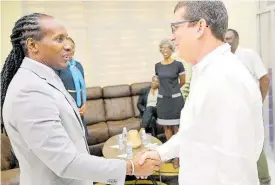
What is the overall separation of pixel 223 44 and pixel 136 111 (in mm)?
4133

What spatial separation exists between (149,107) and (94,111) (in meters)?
0.99

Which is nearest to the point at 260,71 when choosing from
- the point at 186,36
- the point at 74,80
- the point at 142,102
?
the point at 74,80

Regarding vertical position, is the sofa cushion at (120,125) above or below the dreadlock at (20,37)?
below

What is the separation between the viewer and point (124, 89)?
534 centimetres

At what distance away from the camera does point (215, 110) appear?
1.04 metres

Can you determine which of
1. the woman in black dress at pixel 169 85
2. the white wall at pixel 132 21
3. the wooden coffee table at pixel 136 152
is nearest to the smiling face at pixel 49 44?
the wooden coffee table at pixel 136 152

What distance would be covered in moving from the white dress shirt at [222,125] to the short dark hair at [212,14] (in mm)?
87

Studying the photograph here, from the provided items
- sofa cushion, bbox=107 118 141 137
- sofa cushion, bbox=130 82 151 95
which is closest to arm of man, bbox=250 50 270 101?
sofa cushion, bbox=107 118 141 137

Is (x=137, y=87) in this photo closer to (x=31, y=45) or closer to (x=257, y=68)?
(x=257, y=68)

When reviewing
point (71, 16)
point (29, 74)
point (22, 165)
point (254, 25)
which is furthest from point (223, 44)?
point (71, 16)

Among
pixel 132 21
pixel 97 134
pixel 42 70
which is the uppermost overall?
pixel 132 21

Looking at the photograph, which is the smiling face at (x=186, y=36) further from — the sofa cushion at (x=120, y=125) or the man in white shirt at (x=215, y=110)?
the sofa cushion at (x=120, y=125)

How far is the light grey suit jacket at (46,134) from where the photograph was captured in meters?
1.10

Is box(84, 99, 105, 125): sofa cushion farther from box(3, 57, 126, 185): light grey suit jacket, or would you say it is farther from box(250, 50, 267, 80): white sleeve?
box(3, 57, 126, 185): light grey suit jacket
